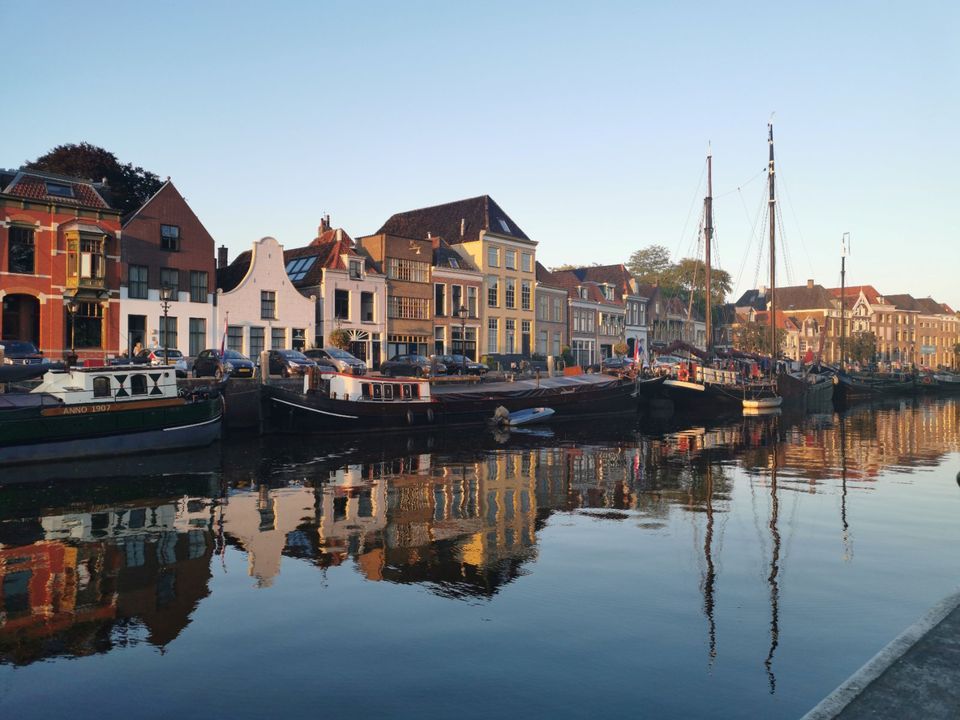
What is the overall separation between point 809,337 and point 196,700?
435ft

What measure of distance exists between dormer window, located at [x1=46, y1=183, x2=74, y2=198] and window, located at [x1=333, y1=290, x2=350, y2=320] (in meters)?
18.2

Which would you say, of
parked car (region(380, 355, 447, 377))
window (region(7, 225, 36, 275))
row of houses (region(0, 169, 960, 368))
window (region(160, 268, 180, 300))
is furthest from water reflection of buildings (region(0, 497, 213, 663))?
window (region(160, 268, 180, 300))

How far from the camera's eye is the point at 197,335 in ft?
154

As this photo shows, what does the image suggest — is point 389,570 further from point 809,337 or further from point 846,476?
point 809,337

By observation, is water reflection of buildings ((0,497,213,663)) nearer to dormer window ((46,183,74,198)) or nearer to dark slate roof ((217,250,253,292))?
dormer window ((46,183,74,198))

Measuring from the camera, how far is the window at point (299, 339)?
51.6m

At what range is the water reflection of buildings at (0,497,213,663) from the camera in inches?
396

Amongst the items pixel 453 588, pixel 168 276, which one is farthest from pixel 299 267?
pixel 453 588

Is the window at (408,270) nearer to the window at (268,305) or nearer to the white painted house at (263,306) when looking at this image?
the white painted house at (263,306)

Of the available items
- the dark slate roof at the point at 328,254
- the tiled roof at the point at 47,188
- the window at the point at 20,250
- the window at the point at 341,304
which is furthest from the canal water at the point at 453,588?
the dark slate roof at the point at 328,254

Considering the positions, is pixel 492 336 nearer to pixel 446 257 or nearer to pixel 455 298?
pixel 455 298

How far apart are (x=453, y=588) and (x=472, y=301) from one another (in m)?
53.9

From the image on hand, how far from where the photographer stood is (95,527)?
54.6 ft

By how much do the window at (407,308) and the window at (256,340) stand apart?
37.0ft
